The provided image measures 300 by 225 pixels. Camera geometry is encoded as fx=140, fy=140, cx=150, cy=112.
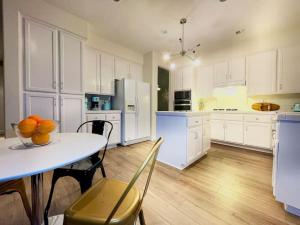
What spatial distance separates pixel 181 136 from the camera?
221cm

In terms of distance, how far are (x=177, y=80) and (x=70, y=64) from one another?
3232 mm

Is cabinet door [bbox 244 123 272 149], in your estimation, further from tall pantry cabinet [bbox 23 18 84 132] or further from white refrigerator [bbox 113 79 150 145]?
tall pantry cabinet [bbox 23 18 84 132]

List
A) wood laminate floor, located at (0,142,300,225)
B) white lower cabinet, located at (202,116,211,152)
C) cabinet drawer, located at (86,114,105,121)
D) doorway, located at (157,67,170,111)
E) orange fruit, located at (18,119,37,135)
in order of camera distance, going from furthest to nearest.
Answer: doorway, located at (157,67,170,111) → cabinet drawer, located at (86,114,105,121) → white lower cabinet, located at (202,116,211,152) → wood laminate floor, located at (0,142,300,225) → orange fruit, located at (18,119,37,135)

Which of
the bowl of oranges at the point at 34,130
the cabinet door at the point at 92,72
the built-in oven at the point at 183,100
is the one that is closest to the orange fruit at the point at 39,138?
the bowl of oranges at the point at 34,130

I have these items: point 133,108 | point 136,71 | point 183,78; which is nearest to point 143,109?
point 133,108

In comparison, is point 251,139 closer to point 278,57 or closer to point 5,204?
point 278,57

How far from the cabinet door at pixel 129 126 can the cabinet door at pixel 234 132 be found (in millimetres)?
2394

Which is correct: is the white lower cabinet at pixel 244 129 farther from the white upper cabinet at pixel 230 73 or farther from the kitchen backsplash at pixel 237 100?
the white upper cabinet at pixel 230 73

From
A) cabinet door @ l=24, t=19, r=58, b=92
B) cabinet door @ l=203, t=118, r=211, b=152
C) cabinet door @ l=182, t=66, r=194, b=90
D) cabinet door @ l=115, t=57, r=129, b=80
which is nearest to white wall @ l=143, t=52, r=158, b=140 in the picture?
cabinet door @ l=115, t=57, r=129, b=80

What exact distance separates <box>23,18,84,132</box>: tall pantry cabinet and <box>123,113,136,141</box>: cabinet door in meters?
1.12

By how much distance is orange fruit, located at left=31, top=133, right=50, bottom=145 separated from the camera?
2.99 ft

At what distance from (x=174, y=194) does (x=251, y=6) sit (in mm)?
3106

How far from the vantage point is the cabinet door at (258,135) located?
3.00m

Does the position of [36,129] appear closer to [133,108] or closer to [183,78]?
[133,108]
